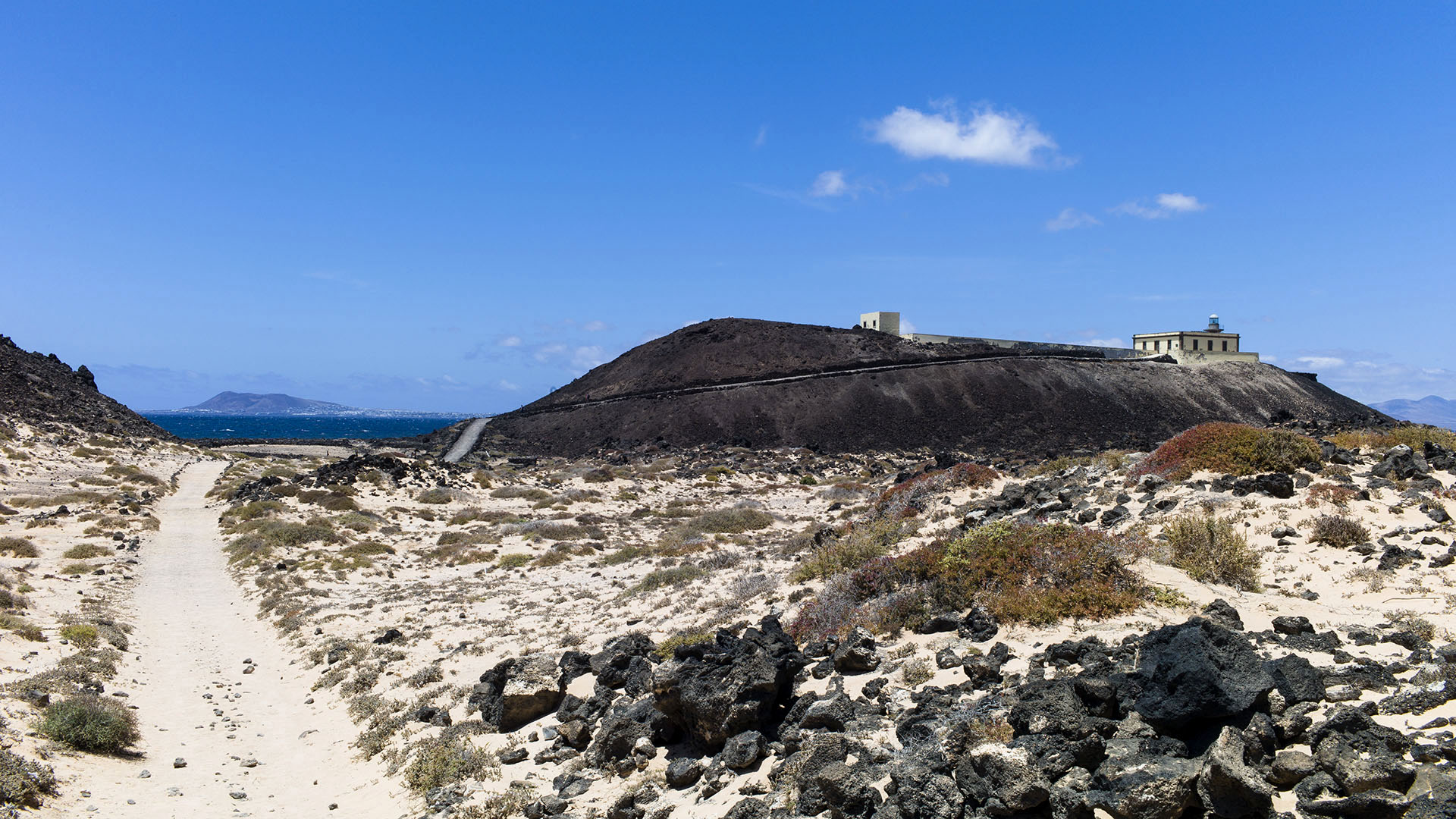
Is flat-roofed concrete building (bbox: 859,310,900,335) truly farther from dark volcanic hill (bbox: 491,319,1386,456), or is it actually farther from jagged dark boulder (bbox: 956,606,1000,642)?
jagged dark boulder (bbox: 956,606,1000,642)

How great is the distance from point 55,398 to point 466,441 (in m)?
29.2

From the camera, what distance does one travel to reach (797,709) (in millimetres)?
7434

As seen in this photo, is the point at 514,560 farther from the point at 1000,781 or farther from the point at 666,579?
the point at 1000,781

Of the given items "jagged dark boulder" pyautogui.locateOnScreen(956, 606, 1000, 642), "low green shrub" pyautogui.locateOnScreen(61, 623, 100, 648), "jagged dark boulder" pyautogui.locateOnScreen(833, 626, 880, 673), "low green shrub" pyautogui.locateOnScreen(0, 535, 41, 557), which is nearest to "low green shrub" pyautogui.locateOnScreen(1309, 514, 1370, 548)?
"jagged dark boulder" pyautogui.locateOnScreen(956, 606, 1000, 642)

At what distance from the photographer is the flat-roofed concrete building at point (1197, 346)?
293 feet

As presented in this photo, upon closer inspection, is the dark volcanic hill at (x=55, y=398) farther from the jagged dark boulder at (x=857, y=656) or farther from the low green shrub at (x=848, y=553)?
the jagged dark boulder at (x=857, y=656)

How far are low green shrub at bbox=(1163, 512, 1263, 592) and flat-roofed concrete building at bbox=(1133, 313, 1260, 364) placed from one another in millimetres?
89969

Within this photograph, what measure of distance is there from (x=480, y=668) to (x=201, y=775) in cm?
364

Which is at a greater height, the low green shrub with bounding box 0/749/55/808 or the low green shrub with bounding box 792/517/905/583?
the low green shrub with bounding box 792/517/905/583

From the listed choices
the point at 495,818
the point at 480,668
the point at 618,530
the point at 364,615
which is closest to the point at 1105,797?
the point at 495,818

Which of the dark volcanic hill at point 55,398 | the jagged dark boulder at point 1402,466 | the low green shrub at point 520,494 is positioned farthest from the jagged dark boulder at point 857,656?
the dark volcanic hill at point 55,398

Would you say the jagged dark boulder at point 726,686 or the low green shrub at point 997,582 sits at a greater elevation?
the low green shrub at point 997,582

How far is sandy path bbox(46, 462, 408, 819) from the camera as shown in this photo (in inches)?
314

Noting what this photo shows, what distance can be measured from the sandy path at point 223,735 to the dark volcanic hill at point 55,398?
40.0 metres
